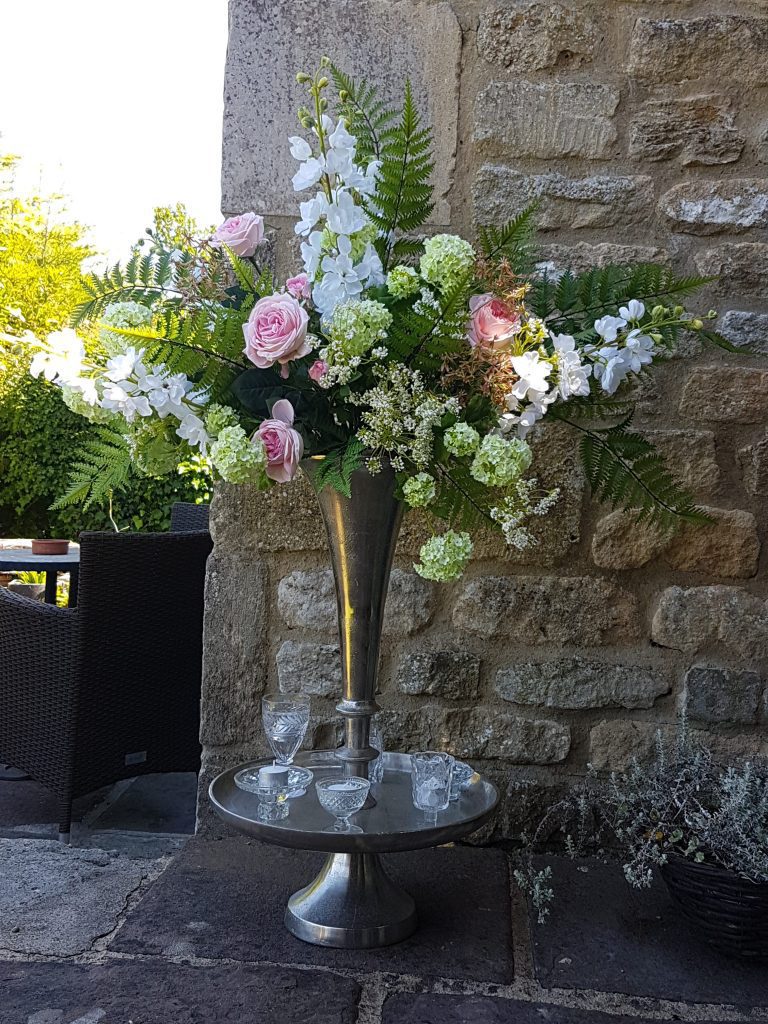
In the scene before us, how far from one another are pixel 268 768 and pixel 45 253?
47.3 feet

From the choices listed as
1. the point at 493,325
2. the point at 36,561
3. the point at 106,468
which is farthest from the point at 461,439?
the point at 36,561

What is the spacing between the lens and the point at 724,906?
4.83 feet

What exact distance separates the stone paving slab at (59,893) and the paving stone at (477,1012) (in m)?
0.54

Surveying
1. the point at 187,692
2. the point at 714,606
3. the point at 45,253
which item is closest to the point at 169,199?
the point at 45,253

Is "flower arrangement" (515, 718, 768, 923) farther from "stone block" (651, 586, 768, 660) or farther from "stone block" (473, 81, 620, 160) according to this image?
"stone block" (473, 81, 620, 160)

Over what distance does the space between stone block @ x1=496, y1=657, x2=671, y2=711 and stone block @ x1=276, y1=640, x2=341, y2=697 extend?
404 millimetres

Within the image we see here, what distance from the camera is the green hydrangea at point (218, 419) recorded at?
1.38m

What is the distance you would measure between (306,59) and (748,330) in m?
1.13

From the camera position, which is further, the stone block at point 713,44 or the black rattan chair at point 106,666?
the black rattan chair at point 106,666

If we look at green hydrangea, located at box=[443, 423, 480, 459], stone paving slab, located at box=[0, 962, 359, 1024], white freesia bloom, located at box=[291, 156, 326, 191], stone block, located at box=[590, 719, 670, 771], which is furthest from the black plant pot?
white freesia bloom, located at box=[291, 156, 326, 191]

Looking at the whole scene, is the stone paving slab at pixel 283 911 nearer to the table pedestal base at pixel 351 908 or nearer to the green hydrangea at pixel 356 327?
the table pedestal base at pixel 351 908

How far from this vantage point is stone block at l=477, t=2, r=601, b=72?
79.2 inches

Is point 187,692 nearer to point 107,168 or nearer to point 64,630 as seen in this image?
point 64,630

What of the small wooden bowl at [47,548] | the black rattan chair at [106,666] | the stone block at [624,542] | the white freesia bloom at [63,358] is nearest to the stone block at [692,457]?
the stone block at [624,542]
